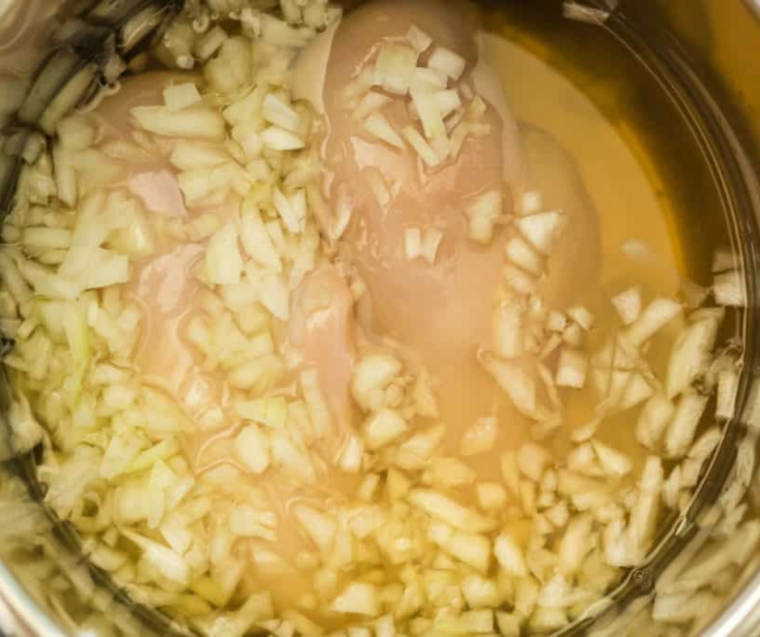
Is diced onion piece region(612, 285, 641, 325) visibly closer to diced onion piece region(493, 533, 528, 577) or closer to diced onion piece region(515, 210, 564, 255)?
diced onion piece region(515, 210, 564, 255)

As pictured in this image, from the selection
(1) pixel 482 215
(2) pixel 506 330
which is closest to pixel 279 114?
(1) pixel 482 215

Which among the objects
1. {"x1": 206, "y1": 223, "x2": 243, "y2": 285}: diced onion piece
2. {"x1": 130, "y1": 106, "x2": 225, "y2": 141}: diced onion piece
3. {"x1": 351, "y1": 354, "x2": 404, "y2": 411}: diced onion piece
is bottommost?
{"x1": 351, "y1": 354, "x2": 404, "y2": 411}: diced onion piece

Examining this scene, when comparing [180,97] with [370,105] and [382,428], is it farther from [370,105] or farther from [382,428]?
[382,428]

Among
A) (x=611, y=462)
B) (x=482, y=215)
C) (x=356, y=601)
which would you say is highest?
(x=482, y=215)

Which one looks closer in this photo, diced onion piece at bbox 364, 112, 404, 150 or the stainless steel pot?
the stainless steel pot

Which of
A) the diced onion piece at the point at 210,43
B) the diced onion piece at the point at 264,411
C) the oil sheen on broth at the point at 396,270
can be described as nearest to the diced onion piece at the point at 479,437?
the oil sheen on broth at the point at 396,270

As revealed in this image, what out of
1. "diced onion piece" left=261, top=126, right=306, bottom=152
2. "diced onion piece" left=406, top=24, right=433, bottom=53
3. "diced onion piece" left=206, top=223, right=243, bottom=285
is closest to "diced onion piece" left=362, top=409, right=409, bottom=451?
"diced onion piece" left=206, top=223, right=243, bottom=285

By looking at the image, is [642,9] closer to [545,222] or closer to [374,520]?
[545,222]

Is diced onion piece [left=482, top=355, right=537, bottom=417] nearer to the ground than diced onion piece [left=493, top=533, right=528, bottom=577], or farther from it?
farther from it
